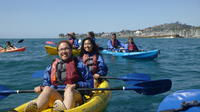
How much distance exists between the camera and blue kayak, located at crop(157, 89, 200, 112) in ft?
8.39

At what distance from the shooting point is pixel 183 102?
2.63 metres

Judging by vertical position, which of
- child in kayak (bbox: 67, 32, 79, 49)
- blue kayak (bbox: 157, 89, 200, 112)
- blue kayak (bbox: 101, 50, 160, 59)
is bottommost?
blue kayak (bbox: 101, 50, 160, 59)

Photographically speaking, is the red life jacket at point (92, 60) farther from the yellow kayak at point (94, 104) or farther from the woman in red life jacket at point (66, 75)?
the woman in red life jacket at point (66, 75)

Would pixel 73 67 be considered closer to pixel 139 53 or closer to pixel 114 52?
pixel 139 53

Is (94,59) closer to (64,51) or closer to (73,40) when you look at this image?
(64,51)

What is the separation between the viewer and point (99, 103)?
4516 millimetres

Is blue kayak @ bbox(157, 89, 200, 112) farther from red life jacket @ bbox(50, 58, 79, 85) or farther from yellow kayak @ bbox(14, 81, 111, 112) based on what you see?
Result: red life jacket @ bbox(50, 58, 79, 85)

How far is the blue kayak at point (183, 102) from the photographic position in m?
2.56

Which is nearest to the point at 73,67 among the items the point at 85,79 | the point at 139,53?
the point at 85,79

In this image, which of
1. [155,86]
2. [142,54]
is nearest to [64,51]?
[155,86]

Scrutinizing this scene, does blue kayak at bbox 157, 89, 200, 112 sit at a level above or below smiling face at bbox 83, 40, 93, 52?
below

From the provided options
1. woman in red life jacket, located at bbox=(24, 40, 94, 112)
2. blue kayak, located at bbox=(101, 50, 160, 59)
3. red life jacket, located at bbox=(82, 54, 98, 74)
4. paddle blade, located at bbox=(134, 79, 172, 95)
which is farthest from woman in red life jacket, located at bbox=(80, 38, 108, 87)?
blue kayak, located at bbox=(101, 50, 160, 59)

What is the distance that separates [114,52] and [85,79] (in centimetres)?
1126

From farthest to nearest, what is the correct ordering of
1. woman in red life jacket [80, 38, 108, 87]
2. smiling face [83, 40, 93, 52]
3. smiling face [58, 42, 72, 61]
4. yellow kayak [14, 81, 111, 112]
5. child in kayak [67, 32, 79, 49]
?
child in kayak [67, 32, 79, 49] < woman in red life jacket [80, 38, 108, 87] < smiling face [83, 40, 93, 52] < smiling face [58, 42, 72, 61] < yellow kayak [14, 81, 111, 112]
